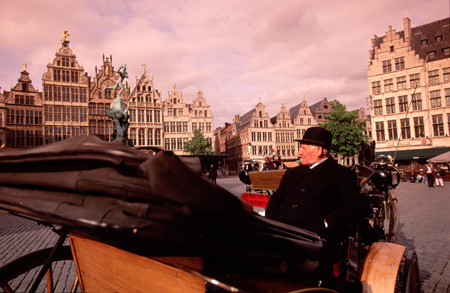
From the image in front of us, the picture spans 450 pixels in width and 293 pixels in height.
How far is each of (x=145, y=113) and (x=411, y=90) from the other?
1459 inches

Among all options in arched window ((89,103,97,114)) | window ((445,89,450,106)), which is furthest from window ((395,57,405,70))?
arched window ((89,103,97,114))

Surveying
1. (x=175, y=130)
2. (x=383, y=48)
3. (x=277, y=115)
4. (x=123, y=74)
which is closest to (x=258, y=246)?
(x=123, y=74)

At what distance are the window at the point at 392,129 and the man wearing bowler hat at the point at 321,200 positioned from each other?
124ft

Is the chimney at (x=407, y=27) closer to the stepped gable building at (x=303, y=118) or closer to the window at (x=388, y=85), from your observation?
the window at (x=388, y=85)

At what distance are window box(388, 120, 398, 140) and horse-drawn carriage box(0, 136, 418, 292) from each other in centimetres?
3892

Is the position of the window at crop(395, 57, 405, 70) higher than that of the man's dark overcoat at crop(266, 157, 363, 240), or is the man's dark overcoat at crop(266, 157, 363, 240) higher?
the window at crop(395, 57, 405, 70)

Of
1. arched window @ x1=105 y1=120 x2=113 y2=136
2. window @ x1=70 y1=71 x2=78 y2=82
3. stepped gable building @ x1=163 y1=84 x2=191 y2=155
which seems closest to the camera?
window @ x1=70 y1=71 x2=78 y2=82

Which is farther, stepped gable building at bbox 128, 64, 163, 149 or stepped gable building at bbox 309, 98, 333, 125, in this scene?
stepped gable building at bbox 309, 98, 333, 125

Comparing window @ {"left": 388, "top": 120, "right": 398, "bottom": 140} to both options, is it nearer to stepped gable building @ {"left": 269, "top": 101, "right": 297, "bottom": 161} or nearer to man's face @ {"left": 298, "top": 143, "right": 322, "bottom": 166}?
stepped gable building @ {"left": 269, "top": 101, "right": 297, "bottom": 161}

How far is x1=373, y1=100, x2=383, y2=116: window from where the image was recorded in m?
35.5

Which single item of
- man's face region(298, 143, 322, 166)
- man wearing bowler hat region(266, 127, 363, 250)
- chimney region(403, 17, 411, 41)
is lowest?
man wearing bowler hat region(266, 127, 363, 250)

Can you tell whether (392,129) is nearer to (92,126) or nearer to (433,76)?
(433,76)

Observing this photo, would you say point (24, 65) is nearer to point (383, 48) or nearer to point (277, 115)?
point (277, 115)

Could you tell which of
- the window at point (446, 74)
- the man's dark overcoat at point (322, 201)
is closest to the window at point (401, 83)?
the window at point (446, 74)
